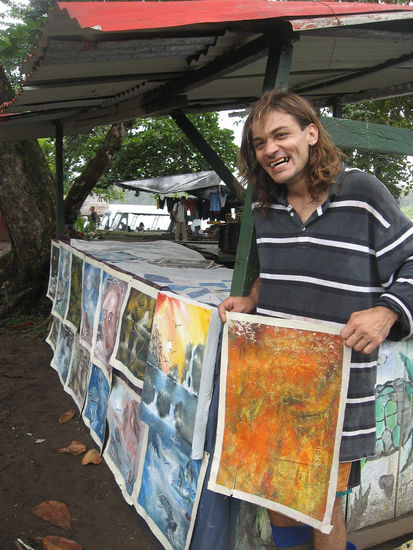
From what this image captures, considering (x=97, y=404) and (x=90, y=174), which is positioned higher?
(x=90, y=174)

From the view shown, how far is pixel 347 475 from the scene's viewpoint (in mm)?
1696

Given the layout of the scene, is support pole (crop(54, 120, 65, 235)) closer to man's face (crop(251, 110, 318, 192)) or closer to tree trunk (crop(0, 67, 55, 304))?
tree trunk (crop(0, 67, 55, 304))

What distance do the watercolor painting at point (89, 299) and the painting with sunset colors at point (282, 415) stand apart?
2069 millimetres

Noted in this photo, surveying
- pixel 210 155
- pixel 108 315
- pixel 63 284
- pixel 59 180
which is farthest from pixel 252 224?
pixel 59 180

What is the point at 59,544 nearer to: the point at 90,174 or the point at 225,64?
the point at 225,64

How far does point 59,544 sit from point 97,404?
1.15m

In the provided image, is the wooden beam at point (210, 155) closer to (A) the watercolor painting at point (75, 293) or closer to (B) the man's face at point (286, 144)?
(A) the watercolor painting at point (75, 293)

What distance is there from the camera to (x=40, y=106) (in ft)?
13.0

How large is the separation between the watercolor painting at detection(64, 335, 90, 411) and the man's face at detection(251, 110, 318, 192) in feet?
8.97

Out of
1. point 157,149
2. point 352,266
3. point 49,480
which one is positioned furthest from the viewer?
point 157,149

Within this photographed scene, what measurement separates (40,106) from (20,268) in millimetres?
3942

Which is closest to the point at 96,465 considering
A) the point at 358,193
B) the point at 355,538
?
the point at 355,538

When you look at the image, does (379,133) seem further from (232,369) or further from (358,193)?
(232,369)

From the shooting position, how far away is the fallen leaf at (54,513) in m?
2.77
